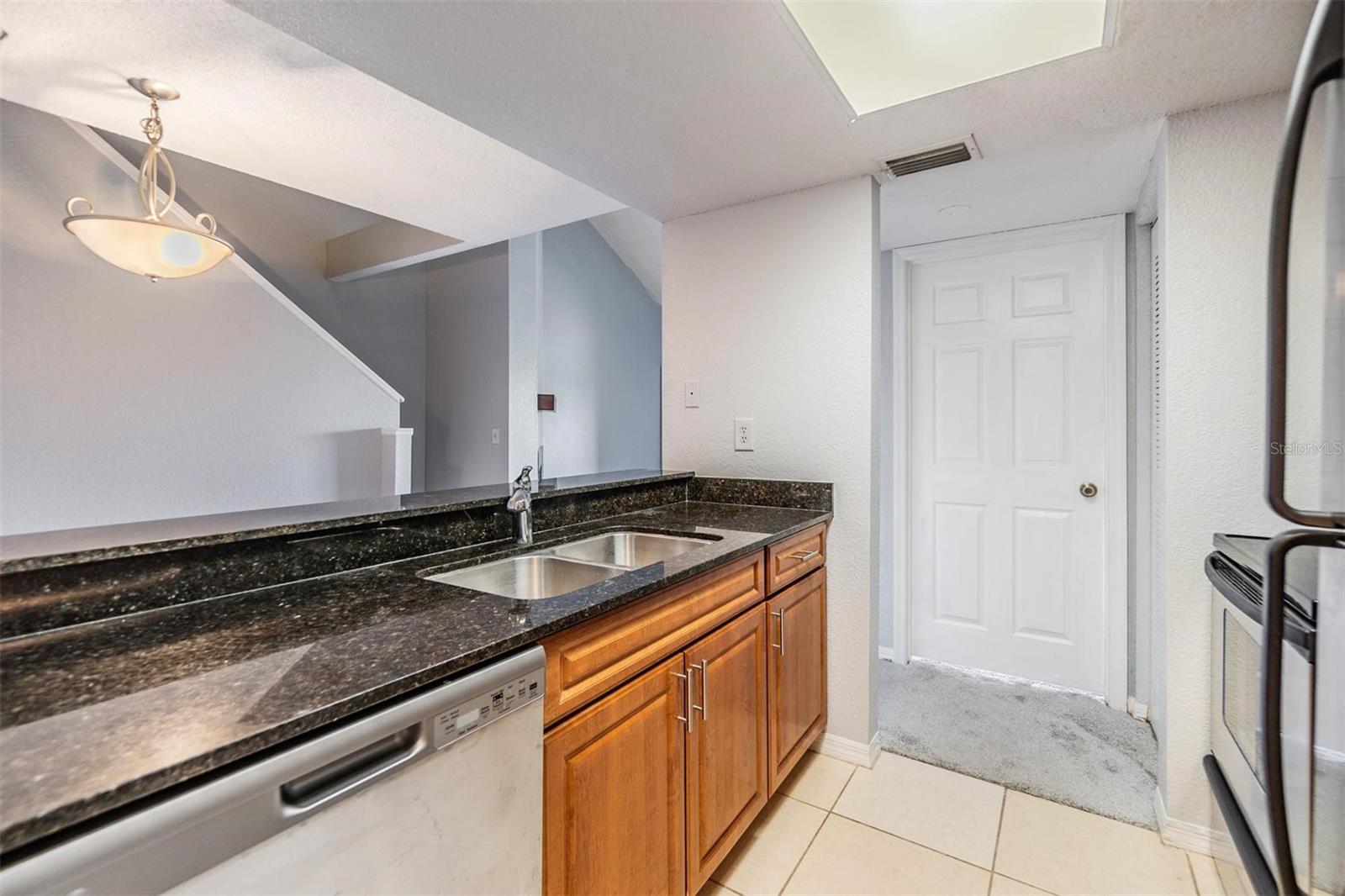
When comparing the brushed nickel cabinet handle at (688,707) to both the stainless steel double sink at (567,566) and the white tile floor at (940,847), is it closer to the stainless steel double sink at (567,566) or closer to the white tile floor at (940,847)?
the stainless steel double sink at (567,566)

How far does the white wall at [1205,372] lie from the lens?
1617mm

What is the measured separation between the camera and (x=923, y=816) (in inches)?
73.2

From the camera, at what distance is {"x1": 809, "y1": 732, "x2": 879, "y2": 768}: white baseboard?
84.5 inches

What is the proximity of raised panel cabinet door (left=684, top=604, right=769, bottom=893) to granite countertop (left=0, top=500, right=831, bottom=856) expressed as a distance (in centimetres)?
31

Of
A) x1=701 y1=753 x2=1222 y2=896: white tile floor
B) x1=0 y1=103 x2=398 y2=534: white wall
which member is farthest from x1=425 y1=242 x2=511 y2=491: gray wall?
x1=701 y1=753 x2=1222 y2=896: white tile floor

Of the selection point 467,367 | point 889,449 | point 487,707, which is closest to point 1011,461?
point 889,449

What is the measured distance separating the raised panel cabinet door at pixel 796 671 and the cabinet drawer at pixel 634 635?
0.27 m

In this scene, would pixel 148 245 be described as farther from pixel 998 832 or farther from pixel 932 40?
pixel 998 832

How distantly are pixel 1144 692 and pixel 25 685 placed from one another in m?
3.32

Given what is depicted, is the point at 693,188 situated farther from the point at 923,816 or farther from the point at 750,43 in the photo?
the point at 923,816

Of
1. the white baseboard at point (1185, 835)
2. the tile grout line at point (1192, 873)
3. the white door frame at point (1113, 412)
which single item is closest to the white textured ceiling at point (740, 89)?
the white door frame at point (1113, 412)

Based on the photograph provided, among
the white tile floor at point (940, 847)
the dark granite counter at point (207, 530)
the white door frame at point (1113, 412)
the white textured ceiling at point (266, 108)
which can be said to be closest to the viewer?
the dark granite counter at point (207, 530)

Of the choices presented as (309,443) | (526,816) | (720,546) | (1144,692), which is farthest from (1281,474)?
(309,443)

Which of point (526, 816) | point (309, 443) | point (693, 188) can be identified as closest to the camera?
point (526, 816)
